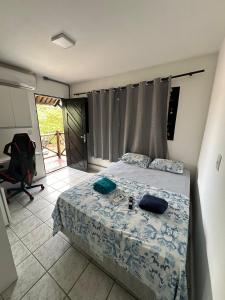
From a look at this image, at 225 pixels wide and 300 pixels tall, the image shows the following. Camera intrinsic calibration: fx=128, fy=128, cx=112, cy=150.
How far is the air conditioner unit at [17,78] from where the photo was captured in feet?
7.63

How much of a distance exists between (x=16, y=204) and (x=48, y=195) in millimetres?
532

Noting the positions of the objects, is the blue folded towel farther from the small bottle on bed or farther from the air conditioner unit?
the air conditioner unit

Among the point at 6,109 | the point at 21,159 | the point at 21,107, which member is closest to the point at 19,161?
the point at 21,159

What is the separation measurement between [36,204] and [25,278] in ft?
4.09

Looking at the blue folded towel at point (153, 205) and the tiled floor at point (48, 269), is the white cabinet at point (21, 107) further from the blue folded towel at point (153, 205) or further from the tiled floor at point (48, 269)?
the blue folded towel at point (153, 205)

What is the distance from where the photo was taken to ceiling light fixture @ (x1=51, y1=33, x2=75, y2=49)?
5.10 feet

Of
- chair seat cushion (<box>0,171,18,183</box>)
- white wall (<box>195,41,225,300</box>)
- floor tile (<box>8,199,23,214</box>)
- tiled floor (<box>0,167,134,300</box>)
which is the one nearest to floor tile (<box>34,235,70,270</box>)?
tiled floor (<box>0,167,134,300</box>)

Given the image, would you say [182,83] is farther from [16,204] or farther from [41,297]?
[16,204]

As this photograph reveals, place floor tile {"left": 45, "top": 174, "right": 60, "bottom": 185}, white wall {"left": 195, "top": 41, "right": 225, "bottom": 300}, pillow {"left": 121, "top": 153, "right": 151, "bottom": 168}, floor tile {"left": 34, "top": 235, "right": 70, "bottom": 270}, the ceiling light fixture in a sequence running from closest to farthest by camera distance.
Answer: white wall {"left": 195, "top": 41, "right": 225, "bottom": 300} < floor tile {"left": 34, "top": 235, "right": 70, "bottom": 270} < the ceiling light fixture < pillow {"left": 121, "top": 153, "right": 151, "bottom": 168} < floor tile {"left": 45, "top": 174, "right": 60, "bottom": 185}

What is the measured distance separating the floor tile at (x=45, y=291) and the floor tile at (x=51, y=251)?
0.46 feet

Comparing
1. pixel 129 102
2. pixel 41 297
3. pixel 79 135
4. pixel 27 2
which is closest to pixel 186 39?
pixel 129 102

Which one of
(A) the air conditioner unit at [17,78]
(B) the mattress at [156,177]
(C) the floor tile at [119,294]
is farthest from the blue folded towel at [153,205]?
(A) the air conditioner unit at [17,78]

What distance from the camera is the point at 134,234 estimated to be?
107 centimetres

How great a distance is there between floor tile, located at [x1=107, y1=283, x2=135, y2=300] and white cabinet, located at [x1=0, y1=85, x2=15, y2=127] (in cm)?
304
